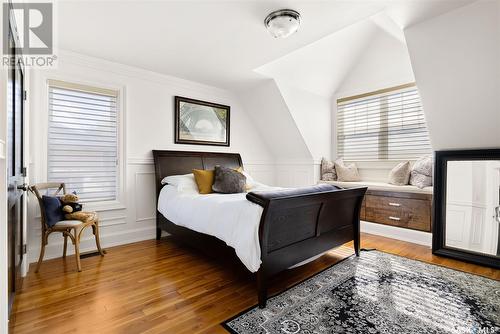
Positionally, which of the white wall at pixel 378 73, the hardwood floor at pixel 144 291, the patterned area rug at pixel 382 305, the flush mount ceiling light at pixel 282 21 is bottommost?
the hardwood floor at pixel 144 291

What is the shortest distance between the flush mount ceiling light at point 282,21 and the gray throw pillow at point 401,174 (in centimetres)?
259

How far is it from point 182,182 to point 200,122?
1225mm

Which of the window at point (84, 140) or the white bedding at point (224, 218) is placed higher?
the window at point (84, 140)

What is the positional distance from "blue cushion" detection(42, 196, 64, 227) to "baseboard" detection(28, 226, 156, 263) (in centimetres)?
51

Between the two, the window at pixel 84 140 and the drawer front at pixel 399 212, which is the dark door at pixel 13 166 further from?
the drawer front at pixel 399 212

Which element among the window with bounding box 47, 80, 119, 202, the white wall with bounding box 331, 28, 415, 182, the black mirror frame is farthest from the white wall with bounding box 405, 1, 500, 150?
the window with bounding box 47, 80, 119, 202

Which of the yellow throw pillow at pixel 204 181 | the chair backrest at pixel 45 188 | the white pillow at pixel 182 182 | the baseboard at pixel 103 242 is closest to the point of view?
the chair backrest at pixel 45 188

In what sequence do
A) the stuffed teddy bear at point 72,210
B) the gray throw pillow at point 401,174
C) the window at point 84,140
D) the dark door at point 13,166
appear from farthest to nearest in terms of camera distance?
the gray throw pillow at point 401,174, the window at point 84,140, the stuffed teddy bear at point 72,210, the dark door at point 13,166

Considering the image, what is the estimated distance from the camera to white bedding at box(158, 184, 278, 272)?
6.04 feet

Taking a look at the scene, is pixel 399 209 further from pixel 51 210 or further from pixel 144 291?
pixel 51 210

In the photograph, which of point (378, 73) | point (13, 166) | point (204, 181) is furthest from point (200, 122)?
point (378, 73)

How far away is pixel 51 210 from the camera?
2.44 m

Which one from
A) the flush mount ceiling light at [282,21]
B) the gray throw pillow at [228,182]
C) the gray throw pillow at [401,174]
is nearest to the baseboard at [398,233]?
the gray throw pillow at [401,174]

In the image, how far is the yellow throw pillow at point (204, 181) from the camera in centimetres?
326
